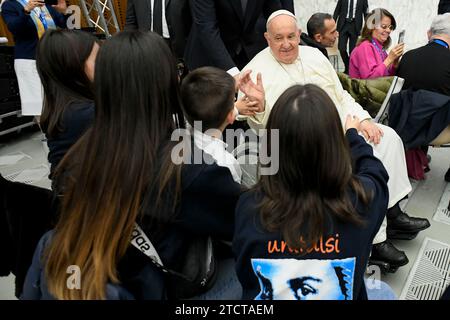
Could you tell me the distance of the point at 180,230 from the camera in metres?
1.24

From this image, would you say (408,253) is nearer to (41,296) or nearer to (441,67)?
(441,67)

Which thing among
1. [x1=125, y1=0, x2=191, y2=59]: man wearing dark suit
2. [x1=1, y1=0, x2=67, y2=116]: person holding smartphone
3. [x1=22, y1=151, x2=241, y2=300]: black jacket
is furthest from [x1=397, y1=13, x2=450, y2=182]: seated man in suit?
[x1=1, y1=0, x2=67, y2=116]: person holding smartphone

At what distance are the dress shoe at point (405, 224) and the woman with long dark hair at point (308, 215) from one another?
1228 millimetres

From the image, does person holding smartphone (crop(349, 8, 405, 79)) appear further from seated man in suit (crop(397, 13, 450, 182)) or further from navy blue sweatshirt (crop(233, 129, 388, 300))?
navy blue sweatshirt (crop(233, 129, 388, 300))

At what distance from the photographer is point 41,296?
1.11 m

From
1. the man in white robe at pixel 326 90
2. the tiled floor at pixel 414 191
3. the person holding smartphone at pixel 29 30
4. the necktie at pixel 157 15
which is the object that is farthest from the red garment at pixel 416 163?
the person holding smartphone at pixel 29 30

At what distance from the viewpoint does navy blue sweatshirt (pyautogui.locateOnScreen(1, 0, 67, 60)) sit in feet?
10.6

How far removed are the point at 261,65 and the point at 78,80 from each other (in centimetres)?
113

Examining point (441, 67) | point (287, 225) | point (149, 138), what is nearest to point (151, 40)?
point (149, 138)

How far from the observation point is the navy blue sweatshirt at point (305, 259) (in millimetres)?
1070

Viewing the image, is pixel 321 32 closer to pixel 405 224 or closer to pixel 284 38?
pixel 284 38

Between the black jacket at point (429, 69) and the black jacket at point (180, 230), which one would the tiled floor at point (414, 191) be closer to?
the black jacket at point (429, 69)
